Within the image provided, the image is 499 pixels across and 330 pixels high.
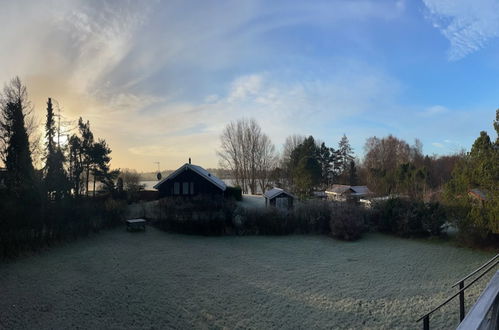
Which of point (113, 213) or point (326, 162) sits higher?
point (326, 162)

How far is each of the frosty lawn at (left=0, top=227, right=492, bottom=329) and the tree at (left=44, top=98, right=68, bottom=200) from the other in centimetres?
436

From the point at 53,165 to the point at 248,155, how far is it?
3032 cm

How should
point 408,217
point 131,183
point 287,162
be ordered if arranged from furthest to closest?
point 287,162
point 131,183
point 408,217

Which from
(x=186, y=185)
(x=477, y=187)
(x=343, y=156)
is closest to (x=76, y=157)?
(x=186, y=185)

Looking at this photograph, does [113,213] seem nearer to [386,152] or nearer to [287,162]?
[287,162]

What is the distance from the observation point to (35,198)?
13.7 m

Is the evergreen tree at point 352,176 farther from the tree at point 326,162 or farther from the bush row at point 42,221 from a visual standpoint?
the bush row at point 42,221

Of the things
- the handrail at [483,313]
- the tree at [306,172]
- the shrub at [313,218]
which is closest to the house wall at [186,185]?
the shrub at [313,218]

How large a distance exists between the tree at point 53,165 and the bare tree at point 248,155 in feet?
87.8

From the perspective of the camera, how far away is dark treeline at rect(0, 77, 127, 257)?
11855 mm

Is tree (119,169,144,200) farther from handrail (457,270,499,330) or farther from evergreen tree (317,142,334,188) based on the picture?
handrail (457,270,499,330)

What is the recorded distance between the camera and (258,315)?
23.4 feet

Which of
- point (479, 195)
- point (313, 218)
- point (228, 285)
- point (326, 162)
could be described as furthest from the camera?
point (326, 162)

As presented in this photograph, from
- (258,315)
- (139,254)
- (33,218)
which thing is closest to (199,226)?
(139,254)
